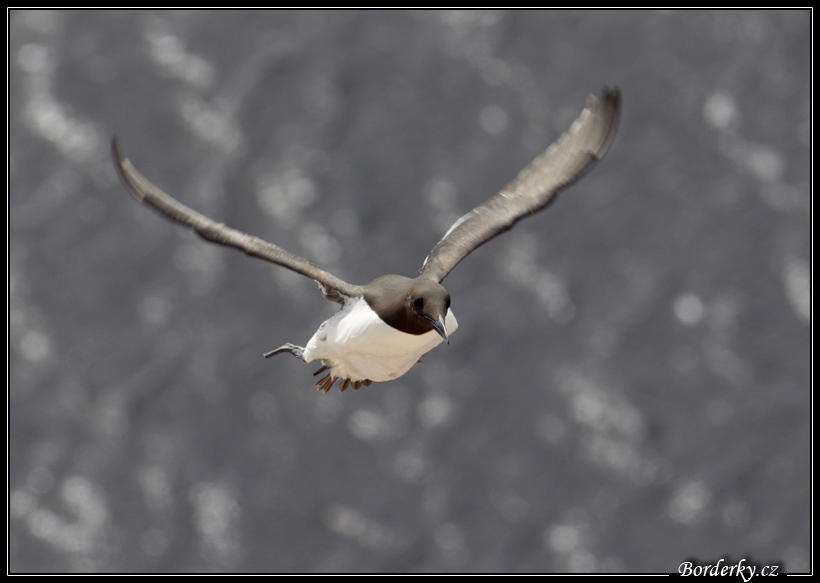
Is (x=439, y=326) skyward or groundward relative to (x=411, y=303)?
groundward

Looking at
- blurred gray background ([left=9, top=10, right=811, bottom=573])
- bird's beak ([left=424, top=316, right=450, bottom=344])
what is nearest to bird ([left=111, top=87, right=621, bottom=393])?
bird's beak ([left=424, top=316, right=450, bottom=344])

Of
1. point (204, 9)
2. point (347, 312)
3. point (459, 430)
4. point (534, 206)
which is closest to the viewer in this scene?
point (347, 312)

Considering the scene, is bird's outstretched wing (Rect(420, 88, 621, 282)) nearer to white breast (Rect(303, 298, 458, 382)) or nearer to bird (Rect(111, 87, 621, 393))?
bird (Rect(111, 87, 621, 393))

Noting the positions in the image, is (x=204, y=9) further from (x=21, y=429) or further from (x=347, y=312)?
(x=347, y=312)

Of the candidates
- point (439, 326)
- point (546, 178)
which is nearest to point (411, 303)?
point (439, 326)

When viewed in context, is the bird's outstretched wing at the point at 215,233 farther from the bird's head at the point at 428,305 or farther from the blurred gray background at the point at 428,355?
the blurred gray background at the point at 428,355

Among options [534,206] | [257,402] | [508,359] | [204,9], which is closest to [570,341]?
[508,359]

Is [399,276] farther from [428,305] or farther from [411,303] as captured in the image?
[428,305]
